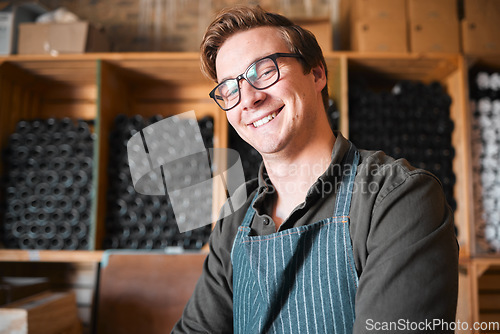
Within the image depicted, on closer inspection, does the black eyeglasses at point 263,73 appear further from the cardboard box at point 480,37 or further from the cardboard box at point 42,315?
the cardboard box at point 480,37

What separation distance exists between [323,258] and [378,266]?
19 centimetres

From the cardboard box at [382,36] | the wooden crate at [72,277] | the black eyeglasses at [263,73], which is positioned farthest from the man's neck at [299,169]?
the wooden crate at [72,277]

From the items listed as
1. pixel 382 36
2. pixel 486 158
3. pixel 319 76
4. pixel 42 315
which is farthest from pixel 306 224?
pixel 486 158

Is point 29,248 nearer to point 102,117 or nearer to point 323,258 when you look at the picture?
point 102,117

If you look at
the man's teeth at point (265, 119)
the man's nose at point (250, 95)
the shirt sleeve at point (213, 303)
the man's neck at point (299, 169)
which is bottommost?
the shirt sleeve at point (213, 303)

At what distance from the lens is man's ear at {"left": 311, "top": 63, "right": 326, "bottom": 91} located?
4.00 feet

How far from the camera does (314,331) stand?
90cm

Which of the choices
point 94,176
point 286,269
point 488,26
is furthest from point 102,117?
point 488,26

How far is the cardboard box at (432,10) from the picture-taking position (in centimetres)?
229

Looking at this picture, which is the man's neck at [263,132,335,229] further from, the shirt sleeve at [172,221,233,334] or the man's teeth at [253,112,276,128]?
the shirt sleeve at [172,221,233,334]

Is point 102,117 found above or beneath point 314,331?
above

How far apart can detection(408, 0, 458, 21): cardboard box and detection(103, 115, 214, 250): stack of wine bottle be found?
1.41m

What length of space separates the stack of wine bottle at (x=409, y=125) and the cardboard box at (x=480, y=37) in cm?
27

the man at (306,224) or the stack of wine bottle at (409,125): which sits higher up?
the stack of wine bottle at (409,125)
